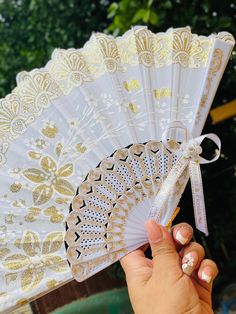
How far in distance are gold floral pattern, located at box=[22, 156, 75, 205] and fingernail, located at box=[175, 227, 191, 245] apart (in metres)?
0.26

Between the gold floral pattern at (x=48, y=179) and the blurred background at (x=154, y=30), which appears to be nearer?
the gold floral pattern at (x=48, y=179)

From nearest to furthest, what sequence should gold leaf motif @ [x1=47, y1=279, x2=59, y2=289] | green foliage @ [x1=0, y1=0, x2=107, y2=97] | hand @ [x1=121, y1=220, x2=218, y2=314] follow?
1. hand @ [x1=121, y1=220, x2=218, y2=314]
2. gold leaf motif @ [x1=47, y1=279, x2=59, y2=289]
3. green foliage @ [x1=0, y1=0, x2=107, y2=97]

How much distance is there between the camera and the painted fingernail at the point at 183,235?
105cm

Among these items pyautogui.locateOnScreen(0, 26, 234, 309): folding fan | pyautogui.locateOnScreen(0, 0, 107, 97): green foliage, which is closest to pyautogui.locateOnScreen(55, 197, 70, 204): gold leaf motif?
pyautogui.locateOnScreen(0, 26, 234, 309): folding fan

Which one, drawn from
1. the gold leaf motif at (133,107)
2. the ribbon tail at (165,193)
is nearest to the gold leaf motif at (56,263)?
the ribbon tail at (165,193)

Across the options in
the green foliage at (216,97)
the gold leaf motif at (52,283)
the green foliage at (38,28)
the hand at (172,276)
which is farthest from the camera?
the green foliage at (38,28)

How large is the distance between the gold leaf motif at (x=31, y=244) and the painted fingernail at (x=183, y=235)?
0.32 meters

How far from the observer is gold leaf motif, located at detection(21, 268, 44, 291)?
1107 millimetres

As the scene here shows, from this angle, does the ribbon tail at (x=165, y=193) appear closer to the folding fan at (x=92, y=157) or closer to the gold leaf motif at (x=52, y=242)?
the folding fan at (x=92, y=157)

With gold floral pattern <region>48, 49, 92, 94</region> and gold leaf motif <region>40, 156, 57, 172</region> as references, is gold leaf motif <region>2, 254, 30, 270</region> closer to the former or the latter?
gold leaf motif <region>40, 156, 57, 172</region>

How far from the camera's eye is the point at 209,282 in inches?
41.3

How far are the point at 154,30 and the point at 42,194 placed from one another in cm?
129

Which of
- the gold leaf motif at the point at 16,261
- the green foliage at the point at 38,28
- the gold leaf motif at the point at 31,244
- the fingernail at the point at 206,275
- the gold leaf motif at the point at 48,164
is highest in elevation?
the green foliage at the point at 38,28

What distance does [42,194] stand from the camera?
1.12m
